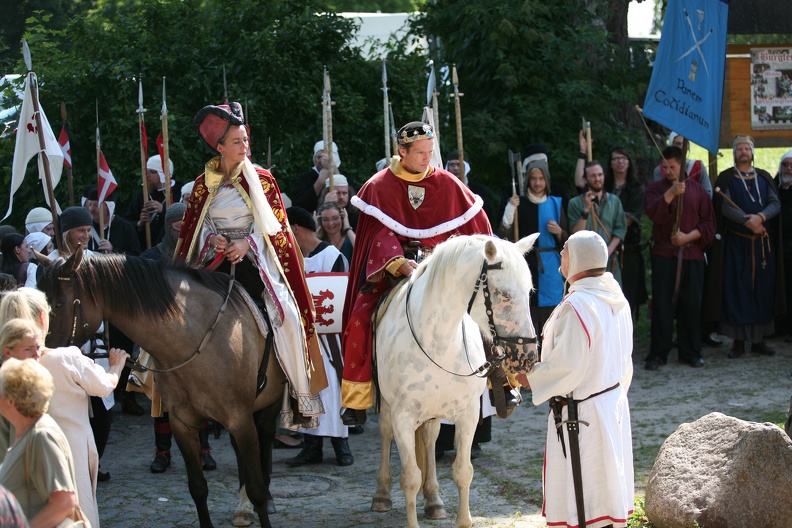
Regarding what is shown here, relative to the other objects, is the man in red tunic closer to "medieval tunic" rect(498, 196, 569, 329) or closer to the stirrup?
the stirrup

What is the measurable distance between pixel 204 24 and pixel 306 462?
23.9 ft

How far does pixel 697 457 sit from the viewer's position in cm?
601

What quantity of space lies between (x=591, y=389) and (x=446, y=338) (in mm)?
1013

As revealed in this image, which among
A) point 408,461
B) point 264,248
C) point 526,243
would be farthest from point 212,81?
point 526,243

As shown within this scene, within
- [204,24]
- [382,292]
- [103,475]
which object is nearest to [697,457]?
[382,292]

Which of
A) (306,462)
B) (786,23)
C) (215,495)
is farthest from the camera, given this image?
(786,23)

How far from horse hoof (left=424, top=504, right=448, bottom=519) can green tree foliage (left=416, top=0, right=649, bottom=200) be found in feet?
21.7

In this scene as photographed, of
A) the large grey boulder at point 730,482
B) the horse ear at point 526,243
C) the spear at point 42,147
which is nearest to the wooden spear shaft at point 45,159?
the spear at point 42,147

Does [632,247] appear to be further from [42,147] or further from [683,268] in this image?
[42,147]

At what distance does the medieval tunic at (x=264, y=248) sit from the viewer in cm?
652

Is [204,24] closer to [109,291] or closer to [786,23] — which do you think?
[786,23]

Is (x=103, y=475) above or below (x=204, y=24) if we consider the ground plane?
below

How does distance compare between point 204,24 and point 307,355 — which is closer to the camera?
point 307,355

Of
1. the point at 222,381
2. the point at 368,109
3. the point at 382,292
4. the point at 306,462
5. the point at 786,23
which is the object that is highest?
the point at 786,23
